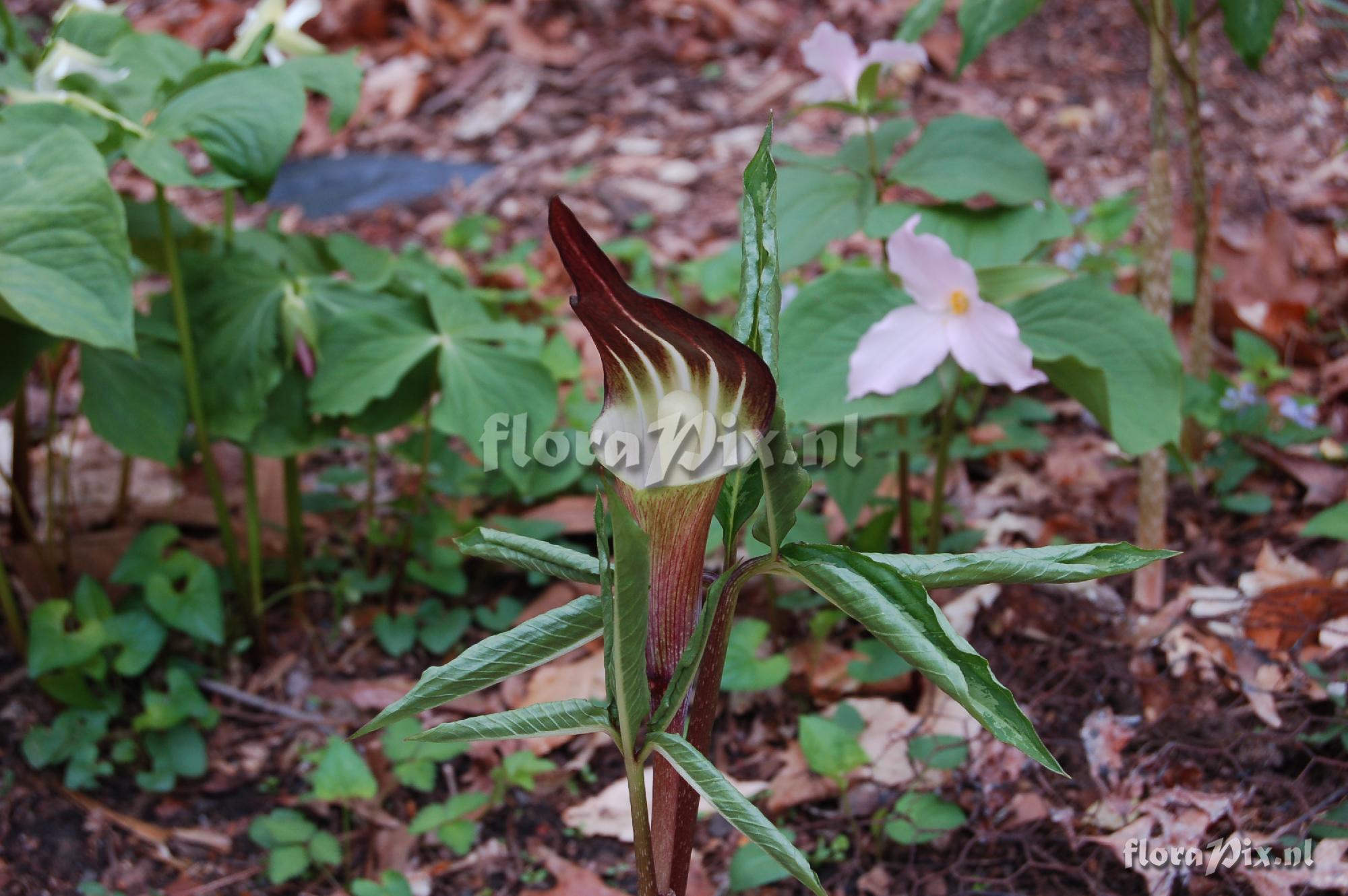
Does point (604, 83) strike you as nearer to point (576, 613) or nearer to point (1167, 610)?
point (1167, 610)

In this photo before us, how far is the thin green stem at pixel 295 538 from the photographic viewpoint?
1991 millimetres

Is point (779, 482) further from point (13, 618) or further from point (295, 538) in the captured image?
Result: point (13, 618)

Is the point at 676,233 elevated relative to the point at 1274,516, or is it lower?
elevated

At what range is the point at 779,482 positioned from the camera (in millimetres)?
822

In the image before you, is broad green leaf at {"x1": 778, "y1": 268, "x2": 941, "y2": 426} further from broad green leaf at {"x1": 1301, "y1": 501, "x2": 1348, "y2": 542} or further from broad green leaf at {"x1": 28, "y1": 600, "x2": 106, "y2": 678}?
broad green leaf at {"x1": 28, "y1": 600, "x2": 106, "y2": 678}

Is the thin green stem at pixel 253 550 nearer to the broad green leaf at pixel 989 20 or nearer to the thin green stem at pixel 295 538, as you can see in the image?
the thin green stem at pixel 295 538

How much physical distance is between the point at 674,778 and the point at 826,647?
100 cm

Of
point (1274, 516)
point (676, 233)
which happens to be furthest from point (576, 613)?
point (676, 233)

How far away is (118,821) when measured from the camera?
66.4 inches

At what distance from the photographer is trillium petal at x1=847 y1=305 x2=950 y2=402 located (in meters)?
1.45

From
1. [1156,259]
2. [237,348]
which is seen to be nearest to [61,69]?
[237,348]

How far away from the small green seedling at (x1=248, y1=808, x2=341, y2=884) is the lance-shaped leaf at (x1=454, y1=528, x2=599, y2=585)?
836 millimetres

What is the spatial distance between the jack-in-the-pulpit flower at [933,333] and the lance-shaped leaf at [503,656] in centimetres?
71

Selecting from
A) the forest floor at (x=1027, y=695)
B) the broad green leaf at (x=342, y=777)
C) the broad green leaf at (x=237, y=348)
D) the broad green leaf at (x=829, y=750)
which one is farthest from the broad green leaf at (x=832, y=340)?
the broad green leaf at (x=237, y=348)
